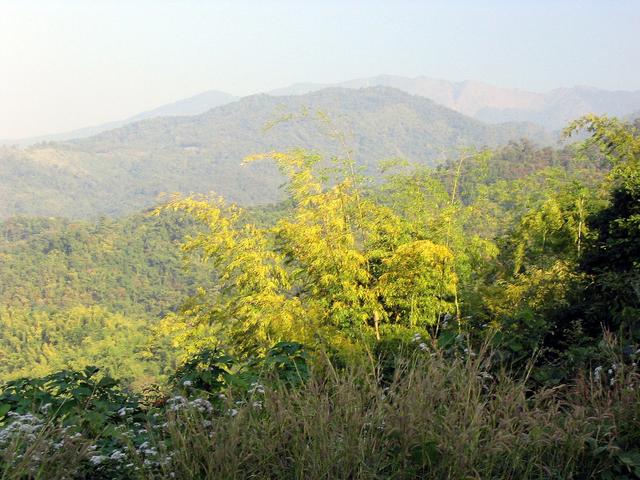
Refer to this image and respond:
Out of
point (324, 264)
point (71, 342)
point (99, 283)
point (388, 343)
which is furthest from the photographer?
point (99, 283)

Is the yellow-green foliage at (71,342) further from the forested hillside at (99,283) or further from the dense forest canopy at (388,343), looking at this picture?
the dense forest canopy at (388,343)

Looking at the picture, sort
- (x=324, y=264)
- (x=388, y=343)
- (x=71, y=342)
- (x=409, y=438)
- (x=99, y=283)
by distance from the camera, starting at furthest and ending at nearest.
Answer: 1. (x=99, y=283)
2. (x=71, y=342)
3. (x=324, y=264)
4. (x=388, y=343)
5. (x=409, y=438)

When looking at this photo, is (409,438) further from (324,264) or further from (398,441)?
(324,264)

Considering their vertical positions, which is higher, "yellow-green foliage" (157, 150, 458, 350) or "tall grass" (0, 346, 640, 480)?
"tall grass" (0, 346, 640, 480)

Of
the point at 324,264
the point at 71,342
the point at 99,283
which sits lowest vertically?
the point at 71,342

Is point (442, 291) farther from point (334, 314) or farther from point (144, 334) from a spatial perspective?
point (144, 334)

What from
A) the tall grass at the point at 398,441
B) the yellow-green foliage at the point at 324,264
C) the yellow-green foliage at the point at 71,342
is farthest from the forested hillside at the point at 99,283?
the tall grass at the point at 398,441

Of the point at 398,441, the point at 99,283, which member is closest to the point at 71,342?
the point at 99,283

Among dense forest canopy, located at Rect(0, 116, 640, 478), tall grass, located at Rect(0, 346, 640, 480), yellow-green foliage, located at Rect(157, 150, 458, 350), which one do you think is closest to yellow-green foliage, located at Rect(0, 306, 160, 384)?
yellow-green foliage, located at Rect(157, 150, 458, 350)

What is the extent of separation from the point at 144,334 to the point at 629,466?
122ft


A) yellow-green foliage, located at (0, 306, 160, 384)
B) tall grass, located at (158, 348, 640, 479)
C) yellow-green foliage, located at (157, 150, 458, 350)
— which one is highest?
tall grass, located at (158, 348, 640, 479)

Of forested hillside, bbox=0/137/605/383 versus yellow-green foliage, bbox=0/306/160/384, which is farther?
forested hillside, bbox=0/137/605/383

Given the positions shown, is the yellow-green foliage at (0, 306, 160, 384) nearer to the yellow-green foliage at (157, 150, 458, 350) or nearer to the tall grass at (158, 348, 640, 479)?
the yellow-green foliage at (157, 150, 458, 350)

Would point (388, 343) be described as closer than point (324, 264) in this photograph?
Yes
